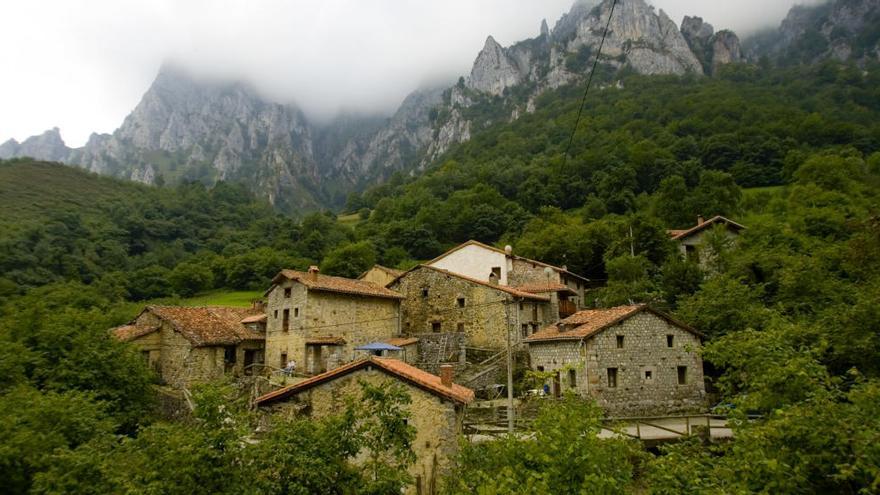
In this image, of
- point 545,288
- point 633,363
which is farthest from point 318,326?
point 633,363

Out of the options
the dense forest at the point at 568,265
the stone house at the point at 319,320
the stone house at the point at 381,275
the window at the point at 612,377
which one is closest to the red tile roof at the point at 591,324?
the window at the point at 612,377

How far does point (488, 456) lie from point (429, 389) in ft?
14.2

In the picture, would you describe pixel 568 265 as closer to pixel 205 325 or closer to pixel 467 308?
pixel 467 308

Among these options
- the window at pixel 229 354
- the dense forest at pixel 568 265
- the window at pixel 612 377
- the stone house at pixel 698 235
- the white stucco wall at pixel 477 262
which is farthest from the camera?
the stone house at pixel 698 235

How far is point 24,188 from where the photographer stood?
99250 millimetres

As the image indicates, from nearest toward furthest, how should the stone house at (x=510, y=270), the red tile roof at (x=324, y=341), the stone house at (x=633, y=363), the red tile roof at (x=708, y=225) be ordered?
the stone house at (x=633, y=363), the red tile roof at (x=324, y=341), the stone house at (x=510, y=270), the red tile roof at (x=708, y=225)

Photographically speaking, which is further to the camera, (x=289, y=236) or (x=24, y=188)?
(x=24, y=188)

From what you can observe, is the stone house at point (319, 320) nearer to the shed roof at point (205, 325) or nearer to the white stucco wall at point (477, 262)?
the shed roof at point (205, 325)

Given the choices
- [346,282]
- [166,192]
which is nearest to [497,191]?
[346,282]

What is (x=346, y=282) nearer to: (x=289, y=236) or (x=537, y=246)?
(x=537, y=246)

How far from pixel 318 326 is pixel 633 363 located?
1611cm

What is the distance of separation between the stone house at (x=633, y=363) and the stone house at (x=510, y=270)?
10463mm

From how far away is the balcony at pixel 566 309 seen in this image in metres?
33.9

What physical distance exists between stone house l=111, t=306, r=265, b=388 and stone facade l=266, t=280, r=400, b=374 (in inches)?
64.8
